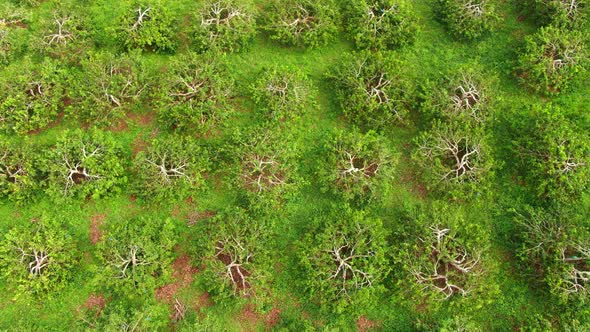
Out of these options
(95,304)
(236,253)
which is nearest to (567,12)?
(236,253)

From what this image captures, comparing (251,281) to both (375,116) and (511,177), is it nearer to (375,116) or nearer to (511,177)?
(375,116)

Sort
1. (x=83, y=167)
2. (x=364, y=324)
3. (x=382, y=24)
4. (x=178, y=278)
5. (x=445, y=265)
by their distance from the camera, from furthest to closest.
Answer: (x=382, y=24) → (x=83, y=167) → (x=178, y=278) → (x=364, y=324) → (x=445, y=265)

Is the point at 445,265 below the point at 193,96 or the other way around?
below

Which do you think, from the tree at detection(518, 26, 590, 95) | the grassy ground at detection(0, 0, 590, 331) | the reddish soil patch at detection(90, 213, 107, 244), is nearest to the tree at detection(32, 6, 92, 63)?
the grassy ground at detection(0, 0, 590, 331)

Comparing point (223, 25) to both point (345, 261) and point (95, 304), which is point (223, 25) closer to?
point (345, 261)

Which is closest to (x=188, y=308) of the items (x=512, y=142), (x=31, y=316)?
(x=31, y=316)
